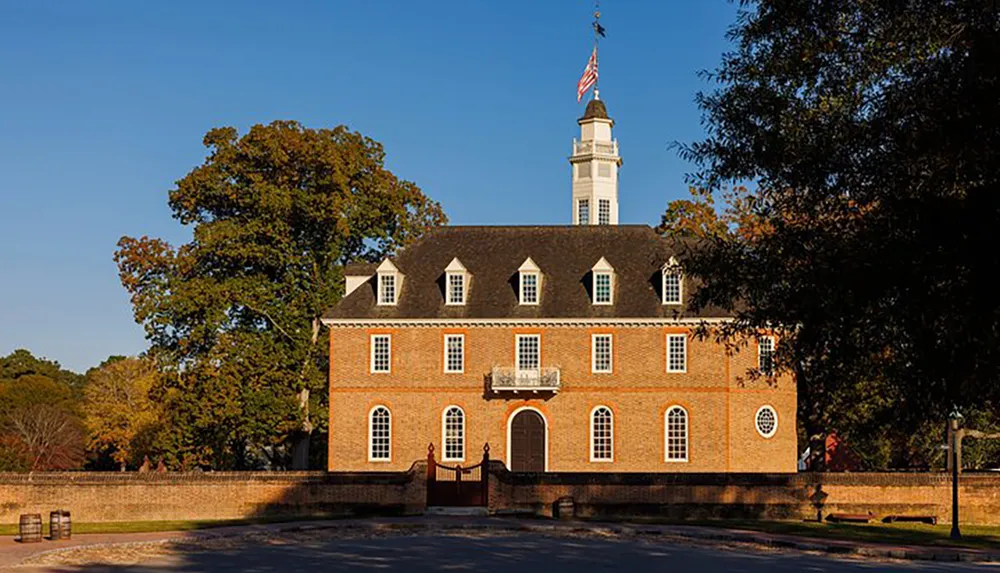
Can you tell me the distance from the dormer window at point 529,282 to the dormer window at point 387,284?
5.09 metres

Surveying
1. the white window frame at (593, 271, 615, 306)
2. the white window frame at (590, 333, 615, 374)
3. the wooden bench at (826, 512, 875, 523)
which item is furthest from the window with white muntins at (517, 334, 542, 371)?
the wooden bench at (826, 512, 875, 523)

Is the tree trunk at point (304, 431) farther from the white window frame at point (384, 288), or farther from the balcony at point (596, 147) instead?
the balcony at point (596, 147)

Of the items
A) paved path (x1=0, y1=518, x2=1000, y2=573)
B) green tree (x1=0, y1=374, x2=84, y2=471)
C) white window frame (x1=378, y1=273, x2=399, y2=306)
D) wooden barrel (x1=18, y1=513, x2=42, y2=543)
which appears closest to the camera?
paved path (x1=0, y1=518, x2=1000, y2=573)

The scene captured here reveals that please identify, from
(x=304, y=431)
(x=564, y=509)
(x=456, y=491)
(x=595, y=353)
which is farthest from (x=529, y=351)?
(x=564, y=509)

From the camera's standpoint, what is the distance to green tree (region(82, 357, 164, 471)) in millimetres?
79125

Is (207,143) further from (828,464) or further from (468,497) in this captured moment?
(828,464)

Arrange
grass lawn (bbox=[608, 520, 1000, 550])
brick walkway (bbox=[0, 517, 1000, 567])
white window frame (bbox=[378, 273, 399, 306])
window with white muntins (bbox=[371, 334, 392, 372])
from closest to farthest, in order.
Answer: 1. brick walkway (bbox=[0, 517, 1000, 567])
2. grass lawn (bbox=[608, 520, 1000, 550])
3. window with white muntins (bbox=[371, 334, 392, 372])
4. white window frame (bbox=[378, 273, 399, 306])

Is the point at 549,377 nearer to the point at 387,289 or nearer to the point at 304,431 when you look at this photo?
the point at 387,289

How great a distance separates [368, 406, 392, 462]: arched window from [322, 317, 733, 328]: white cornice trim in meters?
3.45

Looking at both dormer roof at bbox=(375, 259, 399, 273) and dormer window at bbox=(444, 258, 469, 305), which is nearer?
dormer window at bbox=(444, 258, 469, 305)

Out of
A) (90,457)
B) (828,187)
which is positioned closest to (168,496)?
(828,187)

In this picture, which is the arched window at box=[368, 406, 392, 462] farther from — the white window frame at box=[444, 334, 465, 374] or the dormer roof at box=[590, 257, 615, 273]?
the dormer roof at box=[590, 257, 615, 273]

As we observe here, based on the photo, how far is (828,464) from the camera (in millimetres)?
63031

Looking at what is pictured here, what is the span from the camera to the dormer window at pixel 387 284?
53.7m
